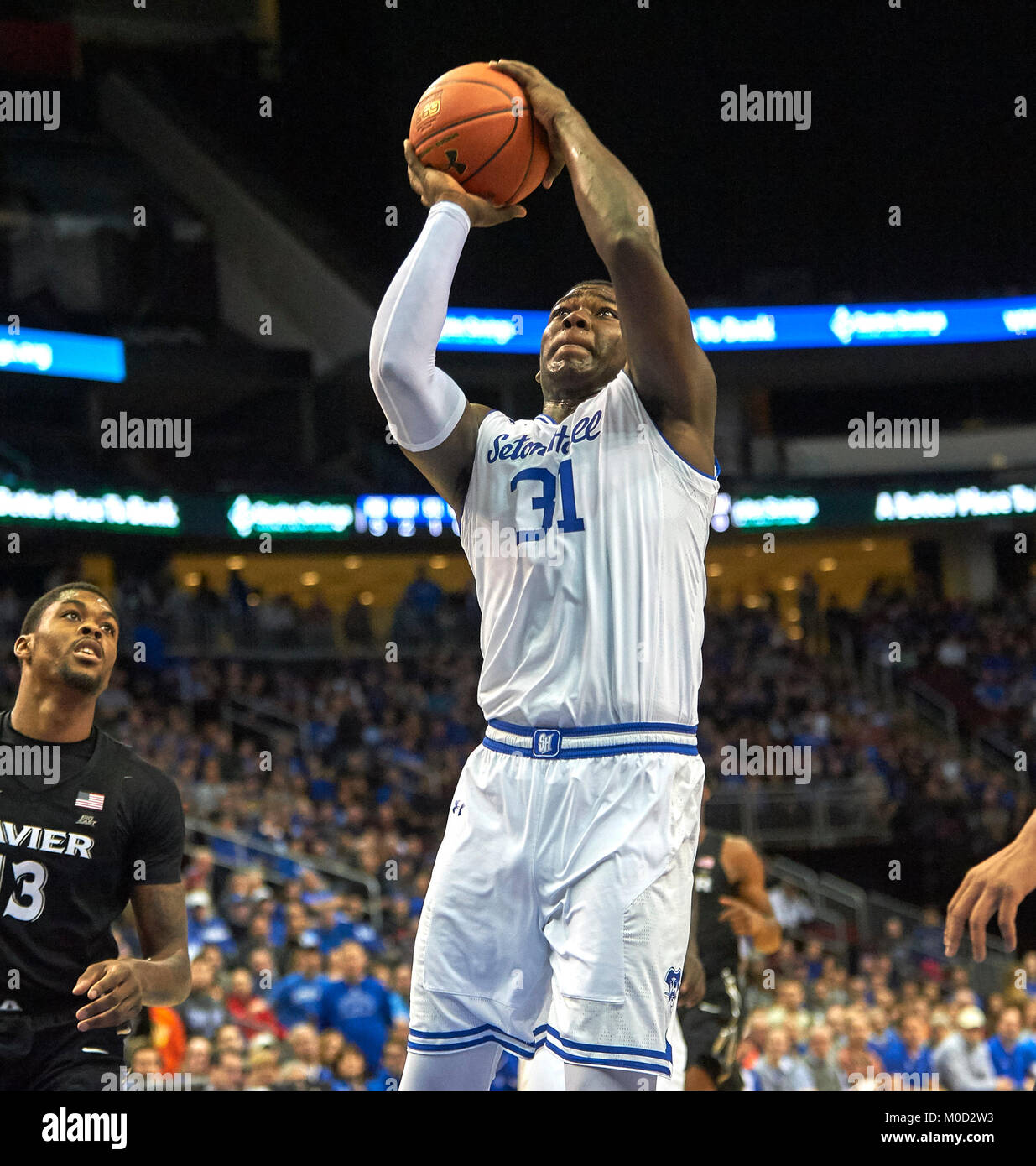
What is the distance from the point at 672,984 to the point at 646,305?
1.61m

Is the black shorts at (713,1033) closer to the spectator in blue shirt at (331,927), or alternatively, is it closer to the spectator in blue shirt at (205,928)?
the spectator in blue shirt at (331,927)

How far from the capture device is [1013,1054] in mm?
11453

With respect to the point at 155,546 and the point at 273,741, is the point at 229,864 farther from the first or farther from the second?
the point at 155,546

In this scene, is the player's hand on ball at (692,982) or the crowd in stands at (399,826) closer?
the player's hand on ball at (692,982)

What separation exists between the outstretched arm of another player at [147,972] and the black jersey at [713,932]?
269 cm

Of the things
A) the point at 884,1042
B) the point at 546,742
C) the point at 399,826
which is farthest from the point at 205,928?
the point at 546,742

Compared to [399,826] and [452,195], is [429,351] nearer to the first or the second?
[452,195]

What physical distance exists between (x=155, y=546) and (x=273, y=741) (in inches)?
219

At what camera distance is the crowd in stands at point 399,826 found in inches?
391

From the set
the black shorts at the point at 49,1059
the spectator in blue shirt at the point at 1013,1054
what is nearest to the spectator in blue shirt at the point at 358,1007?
the spectator in blue shirt at the point at 1013,1054

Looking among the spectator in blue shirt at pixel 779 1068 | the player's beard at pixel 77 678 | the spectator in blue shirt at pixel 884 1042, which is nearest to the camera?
the player's beard at pixel 77 678

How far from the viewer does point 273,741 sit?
1820cm

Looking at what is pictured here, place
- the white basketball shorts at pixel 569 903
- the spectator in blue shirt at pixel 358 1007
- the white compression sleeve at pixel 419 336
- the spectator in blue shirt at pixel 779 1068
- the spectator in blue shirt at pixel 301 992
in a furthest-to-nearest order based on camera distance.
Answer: the spectator in blue shirt at pixel 779 1068 < the spectator in blue shirt at pixel 301 992 < the spectator in blue shirt at pixel 358 1007 < the white compression sleeve at pixel 419 336 < the white basketball shorts at pixel 569 903
